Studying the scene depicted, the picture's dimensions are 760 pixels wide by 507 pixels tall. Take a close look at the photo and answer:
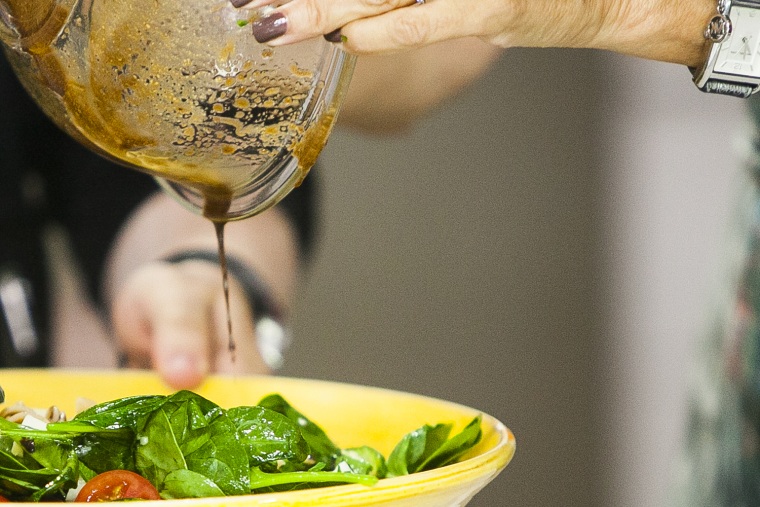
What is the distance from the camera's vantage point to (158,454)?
502 mm

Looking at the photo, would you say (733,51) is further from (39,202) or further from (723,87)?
(39,202)

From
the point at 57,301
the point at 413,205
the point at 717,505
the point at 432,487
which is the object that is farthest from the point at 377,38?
the point at 413,205

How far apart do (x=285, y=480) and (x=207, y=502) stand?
0.09 meters

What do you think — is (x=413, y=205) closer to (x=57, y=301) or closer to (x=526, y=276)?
(x=526, y=276)

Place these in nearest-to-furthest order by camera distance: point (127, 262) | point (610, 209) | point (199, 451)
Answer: point (199, 451) < point (127, 262) < point (610, 209)

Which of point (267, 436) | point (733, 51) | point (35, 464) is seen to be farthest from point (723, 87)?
point (35, 464)

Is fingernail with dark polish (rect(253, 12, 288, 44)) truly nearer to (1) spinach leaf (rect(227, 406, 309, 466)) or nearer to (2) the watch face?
(1) spinach leaf (rect(227, 406, 309, 466))

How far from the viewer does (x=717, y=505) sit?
0.99 m

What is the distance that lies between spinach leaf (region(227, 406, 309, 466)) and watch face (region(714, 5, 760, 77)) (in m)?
0.44

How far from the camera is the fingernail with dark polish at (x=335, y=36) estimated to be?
518 mm

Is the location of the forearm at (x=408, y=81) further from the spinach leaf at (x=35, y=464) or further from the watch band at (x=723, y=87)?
the spinach leaf at (x=35, y=464)

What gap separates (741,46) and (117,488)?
1.83ft

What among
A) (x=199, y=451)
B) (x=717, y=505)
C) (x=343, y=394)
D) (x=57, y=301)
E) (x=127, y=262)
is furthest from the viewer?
(x=57, y=301)

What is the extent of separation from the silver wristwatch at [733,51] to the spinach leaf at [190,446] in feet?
1.50
